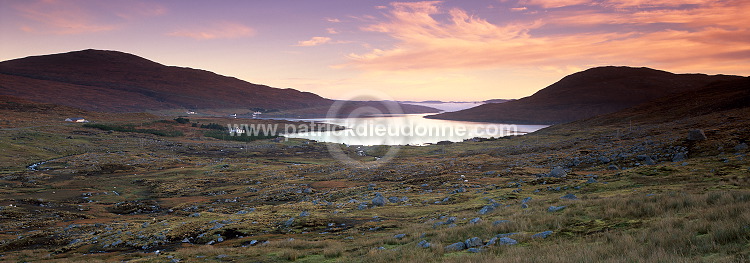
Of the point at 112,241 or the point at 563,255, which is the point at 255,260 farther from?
the point at 112,241

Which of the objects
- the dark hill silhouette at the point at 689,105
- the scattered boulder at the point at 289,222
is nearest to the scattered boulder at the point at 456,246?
the scattered boulder at the point at 289,222

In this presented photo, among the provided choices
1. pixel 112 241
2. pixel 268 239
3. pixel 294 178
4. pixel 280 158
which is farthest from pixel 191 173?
pixel 268 239

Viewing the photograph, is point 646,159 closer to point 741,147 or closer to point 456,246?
point 741,147

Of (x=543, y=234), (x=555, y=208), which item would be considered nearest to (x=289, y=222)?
(x=555, y=208)

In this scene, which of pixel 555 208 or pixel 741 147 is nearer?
pixel 555 208

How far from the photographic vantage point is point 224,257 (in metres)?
13.9

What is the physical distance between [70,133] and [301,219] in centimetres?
Result: 10025

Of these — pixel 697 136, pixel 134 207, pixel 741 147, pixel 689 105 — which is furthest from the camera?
pixel 689 105

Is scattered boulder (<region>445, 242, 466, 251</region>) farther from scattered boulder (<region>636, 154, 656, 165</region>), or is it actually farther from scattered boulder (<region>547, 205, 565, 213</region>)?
scattered boulder (<region>636, 154, 656, 165</region>)

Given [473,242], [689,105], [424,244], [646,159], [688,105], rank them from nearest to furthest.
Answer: [473,242] < [424,244] < [646,159] < [689,105] < [688,105]

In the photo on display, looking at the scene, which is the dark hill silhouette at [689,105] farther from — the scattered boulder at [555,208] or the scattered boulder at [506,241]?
the scattered boulder at [506,241]

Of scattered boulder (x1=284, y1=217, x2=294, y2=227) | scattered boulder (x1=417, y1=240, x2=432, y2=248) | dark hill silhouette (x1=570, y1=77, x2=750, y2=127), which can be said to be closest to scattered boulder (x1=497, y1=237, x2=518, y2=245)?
scattered boulder (x1=417, y1=240, x2=432, y2=248)

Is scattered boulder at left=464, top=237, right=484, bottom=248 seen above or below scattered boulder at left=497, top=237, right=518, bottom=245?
below

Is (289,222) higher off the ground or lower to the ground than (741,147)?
lower
